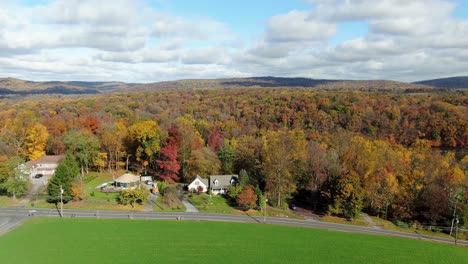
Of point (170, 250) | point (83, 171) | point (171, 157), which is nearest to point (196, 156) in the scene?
point (171, 157)

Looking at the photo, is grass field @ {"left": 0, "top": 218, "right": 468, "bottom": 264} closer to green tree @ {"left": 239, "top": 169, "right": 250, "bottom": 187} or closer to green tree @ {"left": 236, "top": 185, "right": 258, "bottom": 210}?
green tree @ {"left": 236, "top": 185, "right": 258, "bottom": 210}

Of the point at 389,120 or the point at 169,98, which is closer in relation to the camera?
the point at 389,120

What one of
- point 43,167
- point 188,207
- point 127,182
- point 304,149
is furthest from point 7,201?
point 304,149

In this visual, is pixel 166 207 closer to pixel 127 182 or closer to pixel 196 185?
pixel 196 185

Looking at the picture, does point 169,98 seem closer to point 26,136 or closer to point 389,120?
point 26,136

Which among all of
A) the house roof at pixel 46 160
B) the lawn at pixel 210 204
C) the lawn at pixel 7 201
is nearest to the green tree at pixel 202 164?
the lawn at pixel 210 204

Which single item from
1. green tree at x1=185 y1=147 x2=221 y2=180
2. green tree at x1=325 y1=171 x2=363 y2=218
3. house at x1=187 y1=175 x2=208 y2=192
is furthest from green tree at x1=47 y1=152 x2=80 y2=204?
green tree at x1=325 y1=171 x2=363 y2=218
